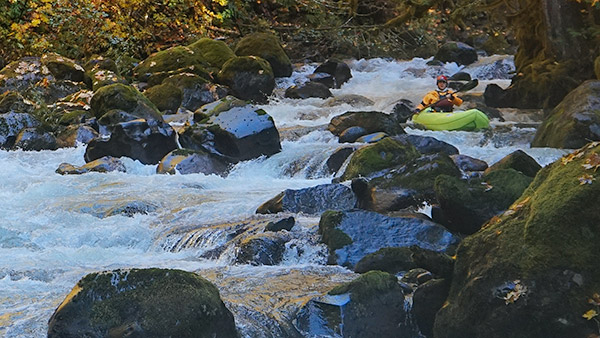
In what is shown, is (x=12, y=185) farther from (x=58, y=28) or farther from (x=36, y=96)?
(x=58, y=28)

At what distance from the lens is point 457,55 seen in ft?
58.5

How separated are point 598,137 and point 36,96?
8202mm

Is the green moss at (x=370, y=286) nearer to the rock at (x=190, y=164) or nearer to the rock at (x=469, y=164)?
the rock at (x=469, y=164)

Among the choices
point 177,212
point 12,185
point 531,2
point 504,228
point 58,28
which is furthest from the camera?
point 58,28

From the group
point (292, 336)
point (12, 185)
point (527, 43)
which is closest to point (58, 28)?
point (12, 185)

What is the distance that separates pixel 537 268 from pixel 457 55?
47.4 ft

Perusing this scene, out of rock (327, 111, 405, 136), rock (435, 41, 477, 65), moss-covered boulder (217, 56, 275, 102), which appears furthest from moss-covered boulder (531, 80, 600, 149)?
rock (435, 41, 477, 65)

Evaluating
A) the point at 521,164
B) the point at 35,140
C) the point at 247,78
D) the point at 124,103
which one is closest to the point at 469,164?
the point at 521,164

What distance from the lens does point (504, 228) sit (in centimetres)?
425

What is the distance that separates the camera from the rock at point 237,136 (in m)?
10.1

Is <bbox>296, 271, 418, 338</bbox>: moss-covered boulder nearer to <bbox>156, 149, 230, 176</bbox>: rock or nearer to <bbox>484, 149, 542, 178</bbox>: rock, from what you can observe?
<bbox>484, 149, 542, 178</bbox>: rock

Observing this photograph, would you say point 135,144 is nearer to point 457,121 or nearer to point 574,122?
point 457,121

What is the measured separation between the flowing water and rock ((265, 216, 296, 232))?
8 cm

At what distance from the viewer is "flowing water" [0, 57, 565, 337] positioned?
480 cm
